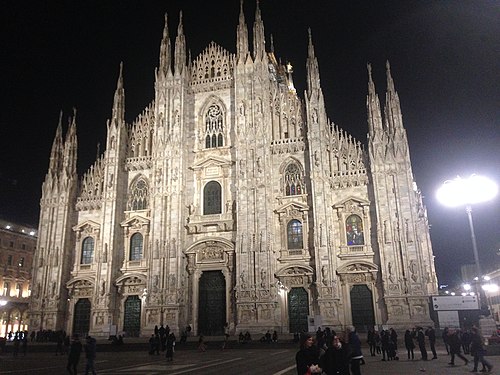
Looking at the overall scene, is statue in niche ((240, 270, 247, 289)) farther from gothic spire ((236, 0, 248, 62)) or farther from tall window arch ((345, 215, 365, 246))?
gothic spire ((236, 0, 248, 62))

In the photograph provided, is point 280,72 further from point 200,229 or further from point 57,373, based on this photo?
point 57,373

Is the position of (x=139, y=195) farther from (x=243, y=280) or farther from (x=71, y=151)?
(x=243, y=280)

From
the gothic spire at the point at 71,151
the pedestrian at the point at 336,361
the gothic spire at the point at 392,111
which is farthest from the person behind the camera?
the gothic spire at the point at 71,151

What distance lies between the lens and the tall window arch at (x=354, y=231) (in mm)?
33875

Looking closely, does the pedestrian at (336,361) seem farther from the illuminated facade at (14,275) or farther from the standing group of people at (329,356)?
the illuminated facade at (14,275)

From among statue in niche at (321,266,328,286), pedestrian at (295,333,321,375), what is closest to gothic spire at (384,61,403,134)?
statue in niche at (321,266,328,286)

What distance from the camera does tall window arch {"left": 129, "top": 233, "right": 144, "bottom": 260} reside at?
37.7 meters

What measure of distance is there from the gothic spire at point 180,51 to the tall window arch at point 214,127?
426 cm

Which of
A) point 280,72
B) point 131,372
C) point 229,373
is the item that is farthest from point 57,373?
point 280,72

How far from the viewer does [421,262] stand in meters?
31.4

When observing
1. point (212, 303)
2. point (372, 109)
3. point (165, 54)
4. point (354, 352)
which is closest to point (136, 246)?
point (212, 303)

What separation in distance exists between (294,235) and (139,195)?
13.5m

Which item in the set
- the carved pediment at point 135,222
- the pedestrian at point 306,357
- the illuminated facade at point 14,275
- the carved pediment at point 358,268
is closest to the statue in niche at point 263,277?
the carved pediment at point 358,268

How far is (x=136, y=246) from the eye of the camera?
3794cm
